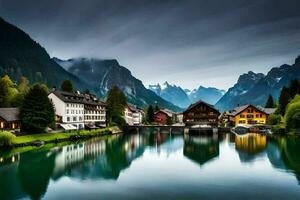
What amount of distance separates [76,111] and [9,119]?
3291 cm

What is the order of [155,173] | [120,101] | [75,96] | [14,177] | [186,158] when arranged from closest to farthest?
[14,177] → [155,173] → [186,158] → [75,96] → [120,101]

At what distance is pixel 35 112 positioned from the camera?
75688mm

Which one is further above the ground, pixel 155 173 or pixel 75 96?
pixel 75 96

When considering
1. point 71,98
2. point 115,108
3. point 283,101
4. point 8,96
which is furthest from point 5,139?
point 283,101

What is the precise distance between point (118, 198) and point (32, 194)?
923cm

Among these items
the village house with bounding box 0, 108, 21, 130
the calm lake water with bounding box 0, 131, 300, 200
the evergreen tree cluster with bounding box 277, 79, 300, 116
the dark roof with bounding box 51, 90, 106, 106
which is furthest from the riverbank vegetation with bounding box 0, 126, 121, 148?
the evergreen tree cluster with bounding box 277, 79, 300, 116

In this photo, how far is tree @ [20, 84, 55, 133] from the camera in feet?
247

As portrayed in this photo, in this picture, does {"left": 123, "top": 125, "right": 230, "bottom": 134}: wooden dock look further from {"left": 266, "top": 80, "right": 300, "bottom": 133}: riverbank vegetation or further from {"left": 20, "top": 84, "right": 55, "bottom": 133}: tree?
{"left": 20, "top": 84, "right": 55, "bottom": 133}: tree

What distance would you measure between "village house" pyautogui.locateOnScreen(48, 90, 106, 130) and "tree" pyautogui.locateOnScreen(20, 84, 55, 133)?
52.8 feet

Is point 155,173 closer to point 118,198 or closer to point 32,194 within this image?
point 118,198

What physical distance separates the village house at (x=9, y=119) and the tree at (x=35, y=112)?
4.58ft

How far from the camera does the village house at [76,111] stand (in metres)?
96.7

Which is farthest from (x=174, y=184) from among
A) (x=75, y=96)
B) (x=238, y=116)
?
(x=238, y=116)

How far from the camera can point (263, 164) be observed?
49.6 metres
